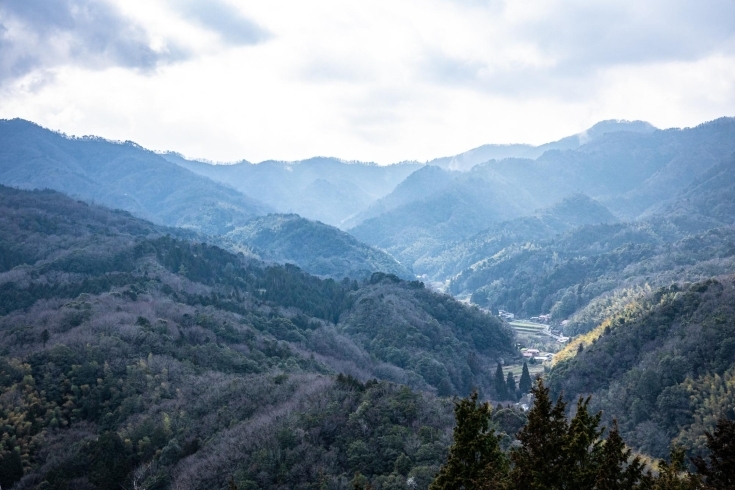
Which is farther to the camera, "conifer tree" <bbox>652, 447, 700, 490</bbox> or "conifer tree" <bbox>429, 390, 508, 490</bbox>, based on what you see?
"conifer tree" <bbox>429, 390, 508, 490</bbox>

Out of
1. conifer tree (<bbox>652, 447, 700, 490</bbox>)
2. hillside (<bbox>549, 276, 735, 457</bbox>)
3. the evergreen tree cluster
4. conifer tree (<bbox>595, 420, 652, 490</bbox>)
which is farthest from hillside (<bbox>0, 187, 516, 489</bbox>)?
hillside (<bbox>549, 276, 735, 457</bbox>)

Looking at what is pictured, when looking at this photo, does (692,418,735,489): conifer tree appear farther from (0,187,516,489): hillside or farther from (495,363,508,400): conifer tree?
(495,363,508,400): conifer tree

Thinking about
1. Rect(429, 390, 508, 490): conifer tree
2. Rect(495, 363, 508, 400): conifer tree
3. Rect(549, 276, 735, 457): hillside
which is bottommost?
Rect(495, 363, 508, 400): conifer tree

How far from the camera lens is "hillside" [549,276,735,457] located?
243 ft

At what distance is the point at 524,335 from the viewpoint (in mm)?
174500

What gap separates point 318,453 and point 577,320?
13423 centimetres

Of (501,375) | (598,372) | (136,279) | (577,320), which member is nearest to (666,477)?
(598,372)

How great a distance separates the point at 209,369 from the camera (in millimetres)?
84625

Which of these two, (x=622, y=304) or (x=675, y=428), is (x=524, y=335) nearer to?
(x=622, y=304)

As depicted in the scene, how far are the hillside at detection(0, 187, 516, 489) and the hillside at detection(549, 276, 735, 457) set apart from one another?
88.0 feet

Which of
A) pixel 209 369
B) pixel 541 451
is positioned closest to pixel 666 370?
pixel 209 369

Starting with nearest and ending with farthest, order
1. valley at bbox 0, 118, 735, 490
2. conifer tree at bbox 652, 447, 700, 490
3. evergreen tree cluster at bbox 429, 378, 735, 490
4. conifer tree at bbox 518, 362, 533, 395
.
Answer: conifer tree at bbox 652, 447, 700, 490 → evergreen tree cluster at bbox 429, 378, 735, 490 → valley at bbox 0, 118, 735, 490 → conifer tree at bbox 518, 362, 533, 395

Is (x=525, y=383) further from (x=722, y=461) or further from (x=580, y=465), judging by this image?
(x=580, y=465)

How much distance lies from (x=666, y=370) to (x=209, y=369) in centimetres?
6296
